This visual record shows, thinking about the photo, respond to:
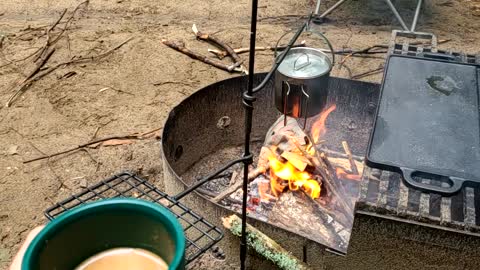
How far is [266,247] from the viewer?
8.32 ft

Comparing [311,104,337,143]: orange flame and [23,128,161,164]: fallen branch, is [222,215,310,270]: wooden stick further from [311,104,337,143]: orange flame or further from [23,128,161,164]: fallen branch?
[23,128,161,164]: fallen branch

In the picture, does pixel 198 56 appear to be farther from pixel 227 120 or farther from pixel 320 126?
pixel 320 126

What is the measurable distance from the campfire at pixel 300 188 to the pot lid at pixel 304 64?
432 millimetres

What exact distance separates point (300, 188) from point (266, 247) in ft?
2.31

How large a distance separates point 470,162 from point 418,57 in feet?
2.96

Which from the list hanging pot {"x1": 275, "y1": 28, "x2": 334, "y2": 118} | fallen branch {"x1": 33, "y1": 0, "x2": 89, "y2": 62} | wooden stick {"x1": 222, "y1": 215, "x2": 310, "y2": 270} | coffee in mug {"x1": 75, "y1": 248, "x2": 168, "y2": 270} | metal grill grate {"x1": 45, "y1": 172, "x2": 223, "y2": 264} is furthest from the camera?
fallen branch {"x1": 33, "y1": 0, "x2": 89, "y2": 62}

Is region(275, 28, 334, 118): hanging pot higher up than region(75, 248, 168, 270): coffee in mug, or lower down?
lower down

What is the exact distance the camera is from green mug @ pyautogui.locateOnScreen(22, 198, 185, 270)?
1.32 metres

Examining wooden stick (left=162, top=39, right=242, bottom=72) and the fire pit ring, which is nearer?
the fire pit ring

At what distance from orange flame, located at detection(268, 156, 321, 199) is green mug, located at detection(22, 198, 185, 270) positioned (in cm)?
182

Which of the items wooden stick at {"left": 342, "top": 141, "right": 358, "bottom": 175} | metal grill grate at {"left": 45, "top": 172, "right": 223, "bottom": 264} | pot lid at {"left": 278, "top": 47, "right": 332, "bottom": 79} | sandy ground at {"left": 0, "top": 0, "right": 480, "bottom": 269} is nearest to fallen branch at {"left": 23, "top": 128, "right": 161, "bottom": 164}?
sandy ground at {"left": 0, "top": 0, "right": 480, "bottom": 269}

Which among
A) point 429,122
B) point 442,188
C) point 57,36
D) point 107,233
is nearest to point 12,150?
point 57,36

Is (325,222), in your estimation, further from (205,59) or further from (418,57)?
(205,59)

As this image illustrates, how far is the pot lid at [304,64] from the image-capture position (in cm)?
311
